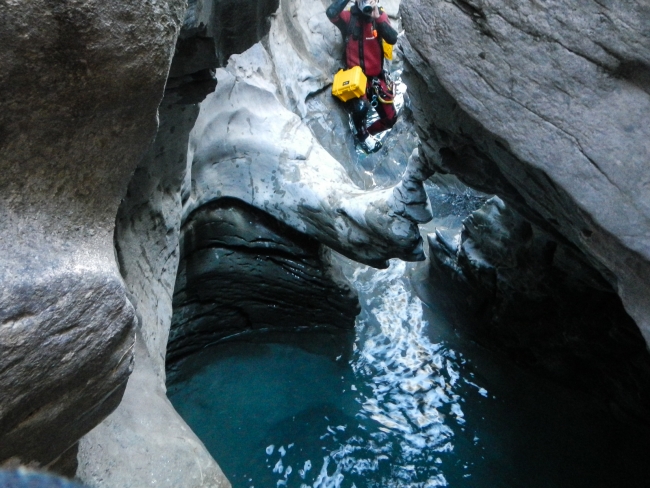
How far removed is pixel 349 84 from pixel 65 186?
13.6 feet

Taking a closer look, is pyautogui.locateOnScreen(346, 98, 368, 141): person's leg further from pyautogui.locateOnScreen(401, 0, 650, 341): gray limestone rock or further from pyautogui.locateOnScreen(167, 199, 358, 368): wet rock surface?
pyautogui.locateOnScreen(401, 0, 650, 341): gray limestone rock

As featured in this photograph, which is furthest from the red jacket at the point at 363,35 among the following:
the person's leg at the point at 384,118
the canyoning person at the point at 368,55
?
the person's leg at the point at 384,118

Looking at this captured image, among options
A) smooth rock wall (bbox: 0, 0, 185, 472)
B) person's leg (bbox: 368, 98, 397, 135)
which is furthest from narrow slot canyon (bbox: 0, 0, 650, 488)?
person's leg (bbox: 368, 98, 397, 135)

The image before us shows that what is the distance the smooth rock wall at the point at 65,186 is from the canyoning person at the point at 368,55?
13.8ft

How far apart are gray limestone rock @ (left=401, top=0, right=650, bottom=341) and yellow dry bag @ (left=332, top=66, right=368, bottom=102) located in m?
3.24

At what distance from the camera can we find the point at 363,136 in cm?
549

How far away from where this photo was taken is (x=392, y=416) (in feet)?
11.1

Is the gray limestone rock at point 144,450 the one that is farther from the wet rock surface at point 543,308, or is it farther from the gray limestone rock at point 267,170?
the wet rock surface at point 543,308

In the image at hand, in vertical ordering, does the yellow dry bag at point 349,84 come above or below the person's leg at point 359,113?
above

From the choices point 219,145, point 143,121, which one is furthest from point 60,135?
point 219,145

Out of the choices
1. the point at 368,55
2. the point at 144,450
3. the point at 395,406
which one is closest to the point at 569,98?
the point at 144,450

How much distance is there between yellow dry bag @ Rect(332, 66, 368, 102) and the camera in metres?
5.18

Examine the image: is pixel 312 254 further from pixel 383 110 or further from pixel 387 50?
pixel 387 50

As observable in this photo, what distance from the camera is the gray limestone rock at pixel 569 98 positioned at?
1659mm
